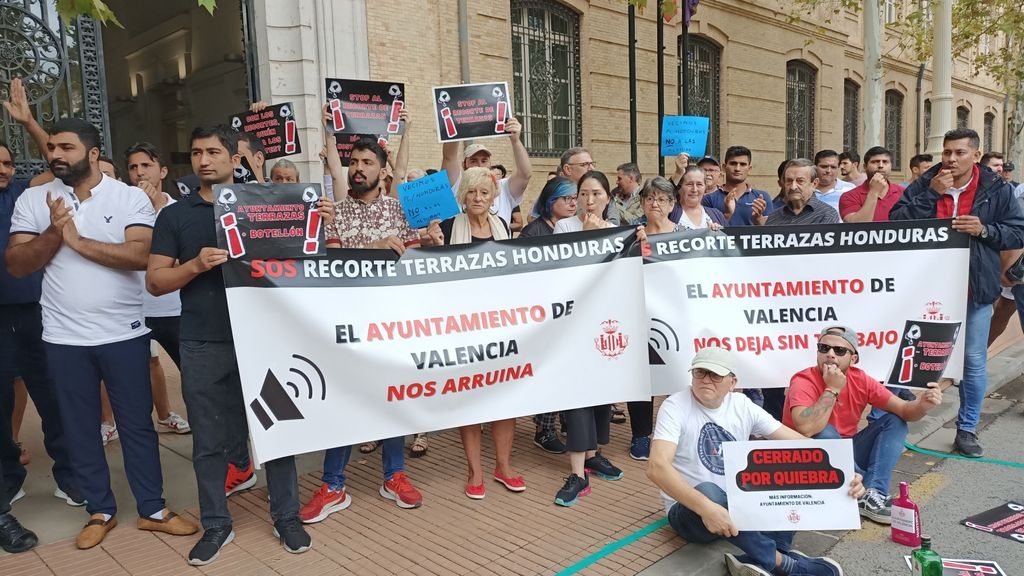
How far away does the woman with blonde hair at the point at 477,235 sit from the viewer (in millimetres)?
4500

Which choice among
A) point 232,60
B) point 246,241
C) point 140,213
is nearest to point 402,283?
point 246,241

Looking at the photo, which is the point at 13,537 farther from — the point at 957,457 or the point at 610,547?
the point at 957,457

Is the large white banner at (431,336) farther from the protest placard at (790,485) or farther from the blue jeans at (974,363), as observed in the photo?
the blue jeans at (974,363)

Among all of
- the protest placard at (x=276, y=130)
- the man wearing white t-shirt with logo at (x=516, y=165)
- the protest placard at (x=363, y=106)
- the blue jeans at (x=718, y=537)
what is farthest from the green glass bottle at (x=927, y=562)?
the protest placard at (x=276, y=130)

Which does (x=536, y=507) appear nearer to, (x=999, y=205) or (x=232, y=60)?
(x=999, y=205)

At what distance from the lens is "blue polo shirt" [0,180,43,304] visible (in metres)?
4.36

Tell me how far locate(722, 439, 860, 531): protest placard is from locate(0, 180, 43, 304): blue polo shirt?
4.05 meters

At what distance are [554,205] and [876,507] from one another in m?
2.67

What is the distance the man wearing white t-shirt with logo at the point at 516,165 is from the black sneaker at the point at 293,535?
8.12 feet

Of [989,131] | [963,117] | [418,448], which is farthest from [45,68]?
[989,131]

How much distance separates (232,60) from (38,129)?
32.3ft

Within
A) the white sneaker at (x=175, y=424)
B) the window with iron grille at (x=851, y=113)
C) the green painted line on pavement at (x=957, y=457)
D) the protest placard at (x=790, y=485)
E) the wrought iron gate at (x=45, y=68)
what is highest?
the window with iron grille at (x=851, y=113)

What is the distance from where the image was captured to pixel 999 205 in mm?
4961

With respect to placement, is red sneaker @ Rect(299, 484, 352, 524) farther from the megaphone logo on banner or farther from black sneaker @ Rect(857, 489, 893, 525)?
black sneaker @ Rect(857, 489, 893, 525)
